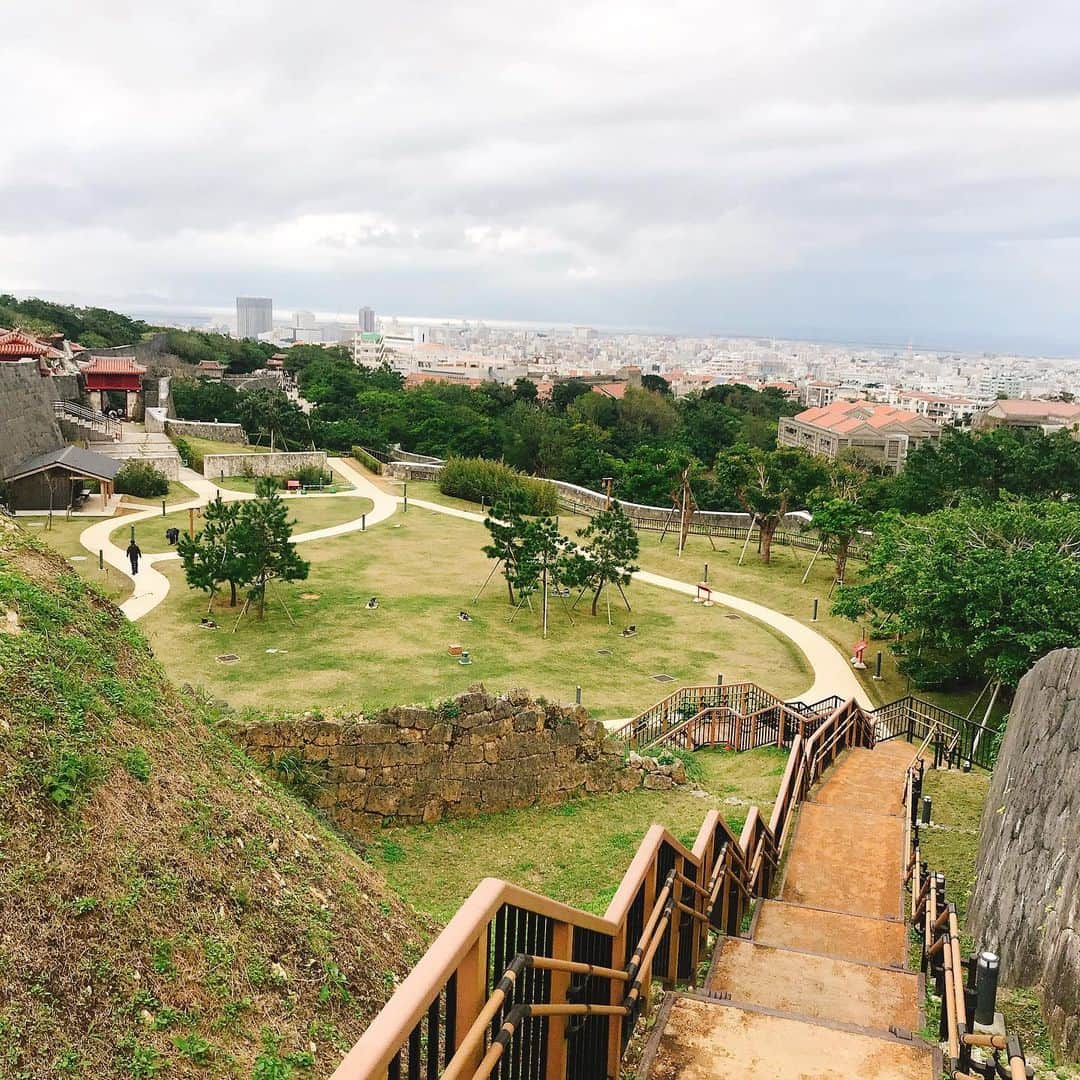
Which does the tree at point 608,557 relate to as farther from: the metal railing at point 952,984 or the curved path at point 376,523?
the metal railing at point 952,984

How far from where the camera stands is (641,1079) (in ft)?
12.9

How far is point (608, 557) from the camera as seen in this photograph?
24391 millimetres

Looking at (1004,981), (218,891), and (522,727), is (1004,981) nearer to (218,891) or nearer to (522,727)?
(218,891)

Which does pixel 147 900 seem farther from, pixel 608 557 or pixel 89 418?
pixel 89 418

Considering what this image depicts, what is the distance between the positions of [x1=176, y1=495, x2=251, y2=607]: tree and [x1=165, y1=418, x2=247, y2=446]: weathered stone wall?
23947mm

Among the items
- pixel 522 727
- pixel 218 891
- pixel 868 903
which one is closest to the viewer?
pixel 218 891

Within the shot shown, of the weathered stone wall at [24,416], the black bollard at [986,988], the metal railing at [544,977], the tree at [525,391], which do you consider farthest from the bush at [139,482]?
the tree at [525,391]

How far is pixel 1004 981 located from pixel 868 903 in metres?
1.48

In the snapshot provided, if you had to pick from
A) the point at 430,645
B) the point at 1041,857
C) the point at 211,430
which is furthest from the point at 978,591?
the point at 211,430

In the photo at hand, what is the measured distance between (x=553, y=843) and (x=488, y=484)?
28444 millimetres

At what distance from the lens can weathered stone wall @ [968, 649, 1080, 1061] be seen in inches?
212

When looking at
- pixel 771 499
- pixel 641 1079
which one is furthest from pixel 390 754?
pixel 771 499

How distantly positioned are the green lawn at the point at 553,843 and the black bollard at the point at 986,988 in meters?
5.43

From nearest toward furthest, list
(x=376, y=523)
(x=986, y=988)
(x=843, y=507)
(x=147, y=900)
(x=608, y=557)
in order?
(x=986, y=988) → (x=147, y=900) → (x=608, y=557) → (x=843, y=507) → (x=376, y=523)
